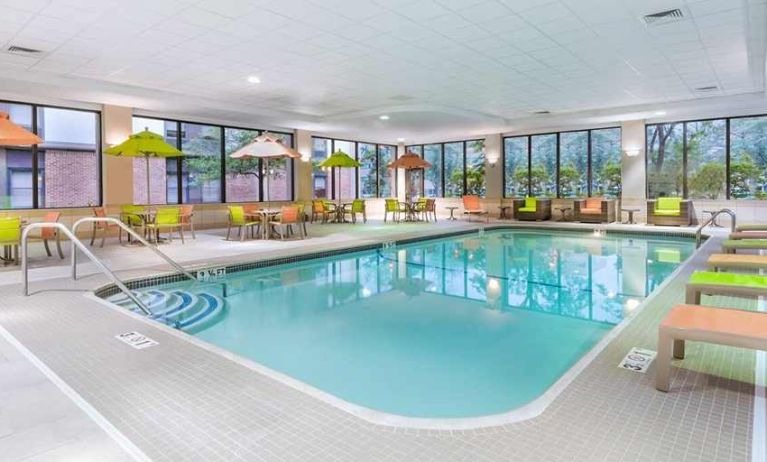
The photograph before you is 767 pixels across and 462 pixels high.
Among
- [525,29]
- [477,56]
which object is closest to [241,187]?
[477,56]

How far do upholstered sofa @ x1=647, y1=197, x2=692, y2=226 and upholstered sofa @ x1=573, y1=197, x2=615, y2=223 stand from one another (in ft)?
3.23

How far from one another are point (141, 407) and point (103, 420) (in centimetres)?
18

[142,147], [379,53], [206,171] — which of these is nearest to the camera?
[379,53]

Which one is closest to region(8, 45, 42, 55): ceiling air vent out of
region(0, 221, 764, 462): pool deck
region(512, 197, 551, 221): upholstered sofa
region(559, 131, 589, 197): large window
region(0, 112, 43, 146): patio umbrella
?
region(0, 112, 43, 146): patio umbrella

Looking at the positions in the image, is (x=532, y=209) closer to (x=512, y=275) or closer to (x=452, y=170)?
(x=452, y=170)

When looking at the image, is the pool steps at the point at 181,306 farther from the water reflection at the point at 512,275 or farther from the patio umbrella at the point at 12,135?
the patio umbrella at the point at 12,135

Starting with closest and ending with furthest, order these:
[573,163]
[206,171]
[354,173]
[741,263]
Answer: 1. [741,263]
2. [206,171]
3. [573,163]
4. [354,173]

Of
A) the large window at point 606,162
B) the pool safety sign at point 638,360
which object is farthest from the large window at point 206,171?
the pool safety sign at point 638,360

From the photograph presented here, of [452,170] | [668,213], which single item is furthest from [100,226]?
[668,213]

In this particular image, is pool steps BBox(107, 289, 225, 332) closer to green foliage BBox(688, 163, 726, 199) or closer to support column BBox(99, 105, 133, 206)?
support column BBox(99, 105, 133, 206)

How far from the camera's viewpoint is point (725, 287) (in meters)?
3.49

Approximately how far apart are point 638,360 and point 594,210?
39.1 ft

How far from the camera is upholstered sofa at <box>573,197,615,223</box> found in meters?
13.8

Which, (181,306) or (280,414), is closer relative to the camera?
(280,414)
